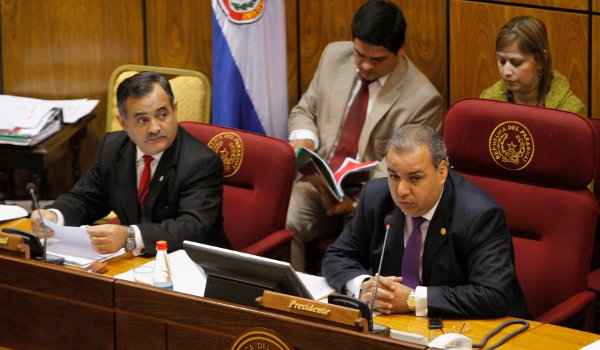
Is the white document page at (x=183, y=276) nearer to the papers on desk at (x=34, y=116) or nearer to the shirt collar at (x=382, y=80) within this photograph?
the shirt collar at (x=382, y=80)

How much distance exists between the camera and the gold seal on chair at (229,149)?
14.2 ft

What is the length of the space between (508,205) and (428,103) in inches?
42.7

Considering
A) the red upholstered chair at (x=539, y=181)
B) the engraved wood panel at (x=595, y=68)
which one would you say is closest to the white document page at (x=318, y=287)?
the red upholstered chair at (x=539, y=181)

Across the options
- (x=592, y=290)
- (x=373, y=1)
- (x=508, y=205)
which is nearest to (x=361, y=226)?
(x=508, y=205)

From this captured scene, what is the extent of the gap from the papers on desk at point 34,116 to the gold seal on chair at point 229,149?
1.46 m

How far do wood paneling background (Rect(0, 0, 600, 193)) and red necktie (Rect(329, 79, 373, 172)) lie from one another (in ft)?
1.46

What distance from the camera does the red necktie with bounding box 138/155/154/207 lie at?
4.23m

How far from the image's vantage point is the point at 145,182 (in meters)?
4.24

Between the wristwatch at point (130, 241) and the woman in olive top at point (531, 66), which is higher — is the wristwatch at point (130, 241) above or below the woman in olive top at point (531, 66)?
below

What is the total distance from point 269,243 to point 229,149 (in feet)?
1.39

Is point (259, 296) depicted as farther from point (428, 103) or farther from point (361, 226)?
point (428, 103)

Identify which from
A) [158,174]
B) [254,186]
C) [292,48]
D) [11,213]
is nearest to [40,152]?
[11,213]

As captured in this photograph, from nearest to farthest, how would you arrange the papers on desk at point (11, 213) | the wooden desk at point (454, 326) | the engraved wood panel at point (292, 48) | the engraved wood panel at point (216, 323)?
the engraved wood panel at point (216, 323) → the wooden desk at point (454, 326) → the papers on desk at point (11, 213) → the engraved wood panel at point (292, 48)

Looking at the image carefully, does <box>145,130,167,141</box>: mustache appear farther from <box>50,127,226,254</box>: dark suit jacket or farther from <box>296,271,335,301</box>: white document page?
<box>296,271,335,301</box>: white document page
